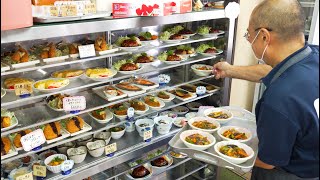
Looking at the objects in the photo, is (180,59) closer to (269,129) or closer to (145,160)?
(145,160)

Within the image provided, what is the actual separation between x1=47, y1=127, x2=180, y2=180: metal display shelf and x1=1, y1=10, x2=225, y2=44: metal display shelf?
41.4 inches

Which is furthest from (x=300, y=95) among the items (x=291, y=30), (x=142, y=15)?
(x=142, y=15)

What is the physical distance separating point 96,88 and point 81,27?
0.87 meters

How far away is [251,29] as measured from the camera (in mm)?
2094

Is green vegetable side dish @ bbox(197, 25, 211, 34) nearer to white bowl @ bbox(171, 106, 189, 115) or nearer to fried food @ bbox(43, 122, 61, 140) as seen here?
white bowl @ bbox(171, 106, 189, 115)

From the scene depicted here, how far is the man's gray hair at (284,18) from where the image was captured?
6.19ft

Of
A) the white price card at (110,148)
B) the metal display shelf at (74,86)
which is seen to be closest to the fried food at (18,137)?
the metal display shelf at (74,86)

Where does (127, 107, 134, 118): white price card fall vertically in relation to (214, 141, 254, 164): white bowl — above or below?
above

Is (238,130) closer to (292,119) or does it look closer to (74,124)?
(292,119)

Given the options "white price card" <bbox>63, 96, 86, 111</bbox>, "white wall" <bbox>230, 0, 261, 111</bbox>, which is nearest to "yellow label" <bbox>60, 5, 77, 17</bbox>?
"white price card" <bbox>63, 96, 86, 111</bbox>

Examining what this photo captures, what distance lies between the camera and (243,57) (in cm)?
409

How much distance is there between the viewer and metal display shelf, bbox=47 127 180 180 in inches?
97.6

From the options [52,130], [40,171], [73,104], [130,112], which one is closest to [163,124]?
[130,112]

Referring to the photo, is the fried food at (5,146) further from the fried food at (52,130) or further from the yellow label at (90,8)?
the yellow label at (90,8)
